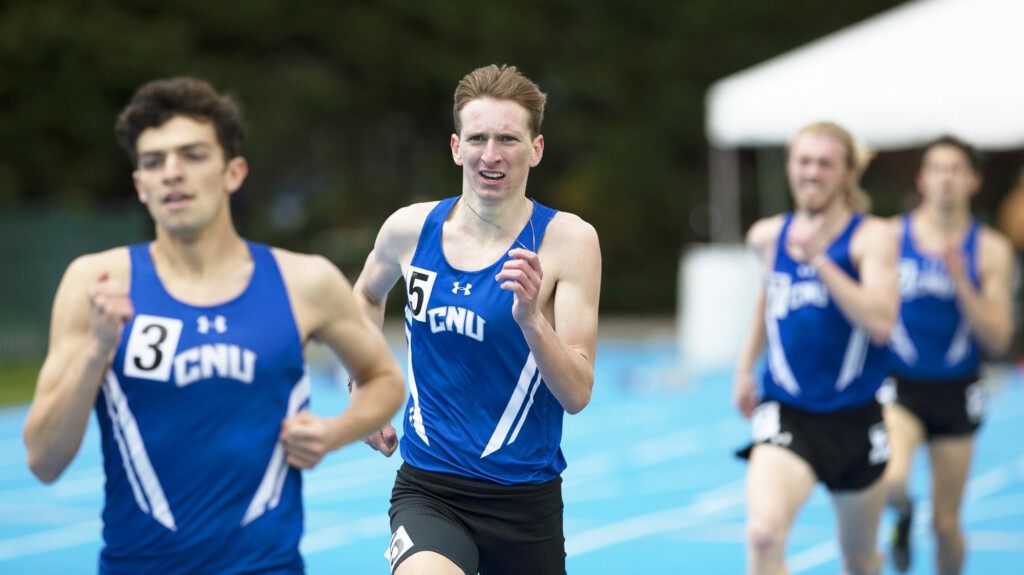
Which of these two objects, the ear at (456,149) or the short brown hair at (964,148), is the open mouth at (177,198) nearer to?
the ear at (456,149)

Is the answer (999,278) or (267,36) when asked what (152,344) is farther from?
(267,36)

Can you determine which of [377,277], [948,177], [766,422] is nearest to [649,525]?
[948,177]

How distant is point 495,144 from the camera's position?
4723 mm

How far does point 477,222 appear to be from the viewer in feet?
16.2

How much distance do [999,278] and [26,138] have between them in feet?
70.0

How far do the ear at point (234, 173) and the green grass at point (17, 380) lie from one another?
45.4 feet

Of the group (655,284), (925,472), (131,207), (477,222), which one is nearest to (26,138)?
(131,207)

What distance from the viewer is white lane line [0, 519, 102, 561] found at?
9.42 metres

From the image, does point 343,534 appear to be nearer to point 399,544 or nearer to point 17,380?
point 399,544

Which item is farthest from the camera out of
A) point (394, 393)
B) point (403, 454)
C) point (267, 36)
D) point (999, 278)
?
point (267, 36)

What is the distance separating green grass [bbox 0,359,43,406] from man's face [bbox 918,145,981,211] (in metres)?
11.9

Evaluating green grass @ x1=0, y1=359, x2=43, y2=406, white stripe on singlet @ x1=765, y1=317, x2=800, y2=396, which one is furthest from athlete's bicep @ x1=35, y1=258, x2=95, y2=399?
green grass @ x1=0, y1=359, x2=43, y2=406

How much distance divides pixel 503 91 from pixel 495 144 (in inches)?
7.4

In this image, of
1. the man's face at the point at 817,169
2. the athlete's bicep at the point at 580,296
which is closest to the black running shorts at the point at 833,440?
the man's face at the point at 817,169
